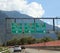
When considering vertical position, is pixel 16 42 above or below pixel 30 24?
below

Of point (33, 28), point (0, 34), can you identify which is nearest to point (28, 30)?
point (33, 28)

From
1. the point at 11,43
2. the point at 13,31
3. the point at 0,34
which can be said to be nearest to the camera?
the point at 13,31

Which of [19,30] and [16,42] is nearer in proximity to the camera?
[19,30]

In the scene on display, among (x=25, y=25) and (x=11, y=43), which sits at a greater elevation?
(x=25, y=25)

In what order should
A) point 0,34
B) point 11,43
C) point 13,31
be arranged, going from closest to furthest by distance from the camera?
1. point 13,31
2. point 11,43
3. point 0,34

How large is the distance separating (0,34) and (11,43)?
95.3ft

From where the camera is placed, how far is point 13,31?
70.6m

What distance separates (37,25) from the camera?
71500 mm

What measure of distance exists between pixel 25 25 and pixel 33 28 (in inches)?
99.9

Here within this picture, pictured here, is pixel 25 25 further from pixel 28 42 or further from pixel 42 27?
pixel 28 42

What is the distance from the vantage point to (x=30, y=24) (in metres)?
72.4

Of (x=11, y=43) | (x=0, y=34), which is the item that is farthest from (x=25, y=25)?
(x=0, y=34)

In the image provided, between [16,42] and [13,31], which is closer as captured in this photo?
[13,31]

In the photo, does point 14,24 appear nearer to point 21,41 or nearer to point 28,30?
point 28,30
